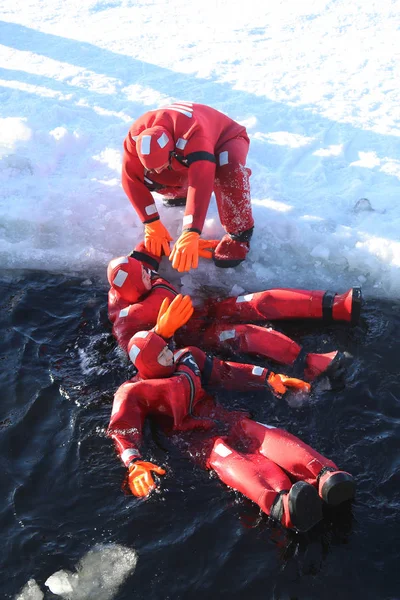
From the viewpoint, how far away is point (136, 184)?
20.8 ft

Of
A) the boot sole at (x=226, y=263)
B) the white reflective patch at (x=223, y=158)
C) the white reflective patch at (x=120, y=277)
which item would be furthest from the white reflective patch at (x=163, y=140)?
the boot sole at (x=226, y=263)

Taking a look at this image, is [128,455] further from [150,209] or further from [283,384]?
[150,209]

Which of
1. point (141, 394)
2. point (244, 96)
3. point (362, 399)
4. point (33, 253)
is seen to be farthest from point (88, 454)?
point (244, 96)

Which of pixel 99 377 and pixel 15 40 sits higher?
pixel 15 40

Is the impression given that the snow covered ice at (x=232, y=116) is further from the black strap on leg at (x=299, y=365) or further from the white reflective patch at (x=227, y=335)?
the black strap on leg at (x=299, y=365)

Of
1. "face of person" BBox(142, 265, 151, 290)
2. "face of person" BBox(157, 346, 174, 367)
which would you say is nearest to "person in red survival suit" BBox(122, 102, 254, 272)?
"face of person" BBox(142, 265, 151, 290)

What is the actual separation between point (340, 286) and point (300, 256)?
0.53m

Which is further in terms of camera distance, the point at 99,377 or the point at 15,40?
the point at 15,40

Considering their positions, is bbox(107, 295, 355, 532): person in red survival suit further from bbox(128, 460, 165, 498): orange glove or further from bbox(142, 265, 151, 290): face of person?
bbox(142, 265, 151, 290): face of person

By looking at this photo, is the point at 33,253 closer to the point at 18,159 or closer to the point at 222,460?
the point at 18,159

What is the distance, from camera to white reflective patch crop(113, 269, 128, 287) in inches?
229

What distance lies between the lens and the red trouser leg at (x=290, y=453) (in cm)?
439

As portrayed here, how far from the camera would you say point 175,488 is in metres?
4.58

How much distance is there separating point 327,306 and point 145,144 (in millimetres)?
2066
